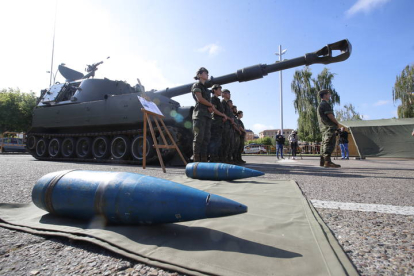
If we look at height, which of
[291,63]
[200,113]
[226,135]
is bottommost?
[226,135]

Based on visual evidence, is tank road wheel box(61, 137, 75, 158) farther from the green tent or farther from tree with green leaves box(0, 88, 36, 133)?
tree with green leaves box(0, 88, 36, 133)

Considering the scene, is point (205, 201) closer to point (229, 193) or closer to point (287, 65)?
point (229, 193)

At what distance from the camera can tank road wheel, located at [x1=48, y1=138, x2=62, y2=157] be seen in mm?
9228

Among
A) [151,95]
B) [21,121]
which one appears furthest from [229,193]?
[21,121]

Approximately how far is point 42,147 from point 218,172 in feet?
31.6

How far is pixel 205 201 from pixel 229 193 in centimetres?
137

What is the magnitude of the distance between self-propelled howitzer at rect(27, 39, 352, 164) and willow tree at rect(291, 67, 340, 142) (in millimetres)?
16874

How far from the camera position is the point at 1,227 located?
1536 mm

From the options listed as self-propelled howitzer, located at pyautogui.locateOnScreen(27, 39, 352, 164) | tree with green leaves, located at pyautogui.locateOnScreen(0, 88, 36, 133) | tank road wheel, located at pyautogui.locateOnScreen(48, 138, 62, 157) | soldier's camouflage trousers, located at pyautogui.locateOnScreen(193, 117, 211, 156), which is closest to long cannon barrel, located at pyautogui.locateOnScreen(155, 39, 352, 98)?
self-propelled howitzer, located at pyautogui.locateOnScreen(27, 39, 352, 164)

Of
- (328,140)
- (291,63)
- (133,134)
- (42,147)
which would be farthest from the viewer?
(42,147)

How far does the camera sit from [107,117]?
7.86 m

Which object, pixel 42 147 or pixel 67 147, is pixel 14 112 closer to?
pixel 42 147

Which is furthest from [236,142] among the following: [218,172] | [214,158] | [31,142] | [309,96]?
[309,96]

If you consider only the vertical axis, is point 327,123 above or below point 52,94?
below
